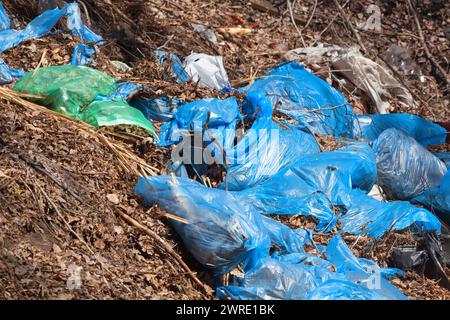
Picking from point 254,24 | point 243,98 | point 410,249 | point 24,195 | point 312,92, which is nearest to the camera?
point 24,195

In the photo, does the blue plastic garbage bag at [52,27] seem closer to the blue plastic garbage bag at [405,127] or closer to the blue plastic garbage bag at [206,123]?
the blue plastic garbage bag at [206,123]

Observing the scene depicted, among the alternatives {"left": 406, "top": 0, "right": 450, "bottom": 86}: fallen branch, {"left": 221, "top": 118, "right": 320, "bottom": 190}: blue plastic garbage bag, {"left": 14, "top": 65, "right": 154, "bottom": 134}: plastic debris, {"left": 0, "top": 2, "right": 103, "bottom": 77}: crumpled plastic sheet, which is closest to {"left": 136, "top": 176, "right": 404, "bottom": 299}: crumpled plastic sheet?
{"left": 221, "top": 118, "right": 320, "bottom": 190}: blue plastic garbage bag

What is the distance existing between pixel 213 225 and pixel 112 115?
1.23 meters

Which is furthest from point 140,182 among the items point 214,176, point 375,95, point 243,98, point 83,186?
point 375,95

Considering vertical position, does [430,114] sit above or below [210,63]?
below

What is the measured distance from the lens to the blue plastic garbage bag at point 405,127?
642 cm

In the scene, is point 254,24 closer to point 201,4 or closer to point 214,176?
point 201,4

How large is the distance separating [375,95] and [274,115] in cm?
126

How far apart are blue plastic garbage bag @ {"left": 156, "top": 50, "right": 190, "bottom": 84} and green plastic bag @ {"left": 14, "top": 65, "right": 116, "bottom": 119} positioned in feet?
1.82

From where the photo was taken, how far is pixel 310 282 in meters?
4.15

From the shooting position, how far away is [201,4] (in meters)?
7.67

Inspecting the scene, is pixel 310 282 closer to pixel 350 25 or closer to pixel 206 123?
pixel 206 123

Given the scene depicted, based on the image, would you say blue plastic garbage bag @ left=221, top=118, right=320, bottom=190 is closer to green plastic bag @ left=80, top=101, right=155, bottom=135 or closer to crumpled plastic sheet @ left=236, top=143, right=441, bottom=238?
crumpled plastic sheet @ left=236, top=143, right=441, bottom=238

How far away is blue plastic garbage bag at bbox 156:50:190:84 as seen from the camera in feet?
19.3
